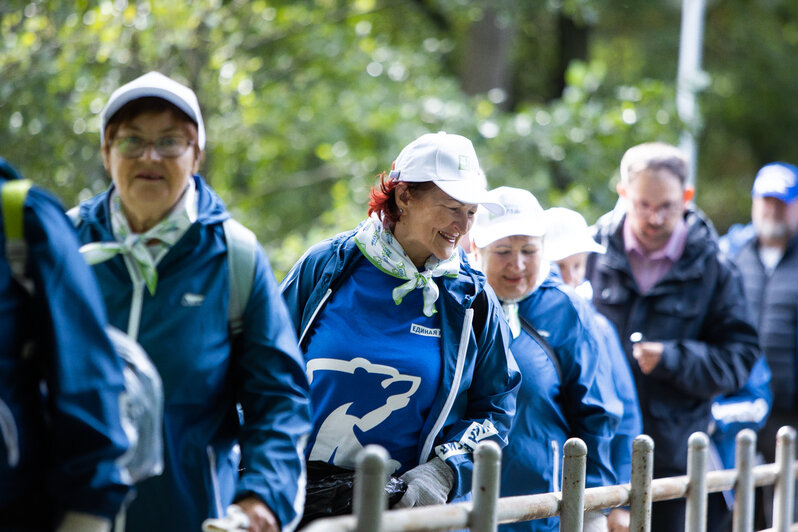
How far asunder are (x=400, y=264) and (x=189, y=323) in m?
1.04

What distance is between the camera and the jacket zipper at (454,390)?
10.9 ft

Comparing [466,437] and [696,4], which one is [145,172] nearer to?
[466,437]

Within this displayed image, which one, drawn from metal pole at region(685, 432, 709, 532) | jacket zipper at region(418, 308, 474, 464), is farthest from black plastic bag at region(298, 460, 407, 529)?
metal pole at region(685, 432, 709, 532)

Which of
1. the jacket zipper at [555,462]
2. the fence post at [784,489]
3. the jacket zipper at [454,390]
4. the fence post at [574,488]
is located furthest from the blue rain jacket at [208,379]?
the fence post at [784,489]

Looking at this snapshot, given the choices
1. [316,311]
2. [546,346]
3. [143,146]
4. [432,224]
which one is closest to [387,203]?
[432,224]

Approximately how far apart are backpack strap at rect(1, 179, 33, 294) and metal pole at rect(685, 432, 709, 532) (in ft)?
9.72

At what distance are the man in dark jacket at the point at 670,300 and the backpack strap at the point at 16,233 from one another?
3449mm

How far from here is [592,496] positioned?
3674mm

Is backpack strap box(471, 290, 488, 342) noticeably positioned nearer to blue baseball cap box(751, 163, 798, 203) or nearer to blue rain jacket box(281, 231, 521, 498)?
blue rain jacket box(281, 231, 521, 498)

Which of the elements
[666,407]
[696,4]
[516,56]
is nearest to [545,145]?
[696,4]

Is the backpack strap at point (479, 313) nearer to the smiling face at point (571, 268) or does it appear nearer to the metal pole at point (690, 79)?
the smiling face at point (571, 268)

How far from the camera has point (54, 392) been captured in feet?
6.66

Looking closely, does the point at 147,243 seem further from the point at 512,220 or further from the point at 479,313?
the point at 512,220

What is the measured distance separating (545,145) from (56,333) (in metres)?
8.23
